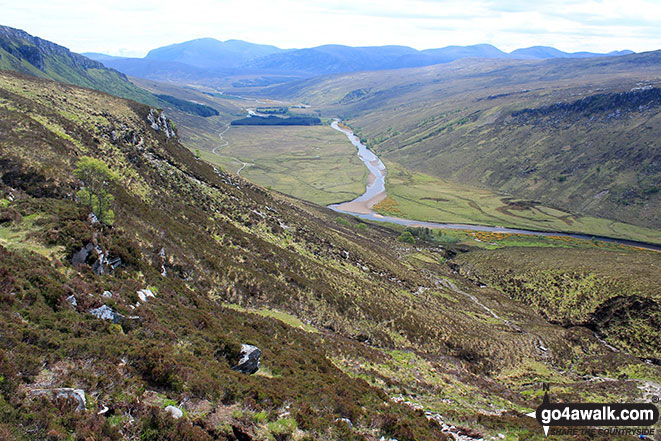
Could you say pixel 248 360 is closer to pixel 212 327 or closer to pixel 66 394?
pixel 212 327

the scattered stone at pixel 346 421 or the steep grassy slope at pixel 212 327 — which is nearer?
the steep grassy slope at pixel 212 327

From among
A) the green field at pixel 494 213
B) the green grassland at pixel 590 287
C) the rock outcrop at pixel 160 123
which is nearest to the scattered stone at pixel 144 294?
the rock outcrop at pixel 160 123

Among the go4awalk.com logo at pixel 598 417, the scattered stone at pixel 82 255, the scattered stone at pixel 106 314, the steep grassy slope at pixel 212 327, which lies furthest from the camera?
the go4awalk.com logo at pixel 598 417

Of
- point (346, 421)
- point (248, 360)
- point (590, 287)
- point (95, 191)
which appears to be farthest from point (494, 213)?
point (346, 421)

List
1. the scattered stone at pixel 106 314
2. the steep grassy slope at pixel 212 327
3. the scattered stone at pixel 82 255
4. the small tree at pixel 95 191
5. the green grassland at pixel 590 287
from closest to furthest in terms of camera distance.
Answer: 1. the steep grassy slope at pixel 212 327
2. the scattered stone at pixel 106 314
3. the scattered stone at pixel 82 255
4. the small tree at pixel 95 191
5. the green grassland at pixel 590 287

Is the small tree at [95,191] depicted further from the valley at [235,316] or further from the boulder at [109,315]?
the boulder at [109,315]

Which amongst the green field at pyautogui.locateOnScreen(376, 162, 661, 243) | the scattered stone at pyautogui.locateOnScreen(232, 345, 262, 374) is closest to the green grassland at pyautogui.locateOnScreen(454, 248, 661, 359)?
the green field at pyautogui.locateOnScreen(376, 162, 661, 243)
